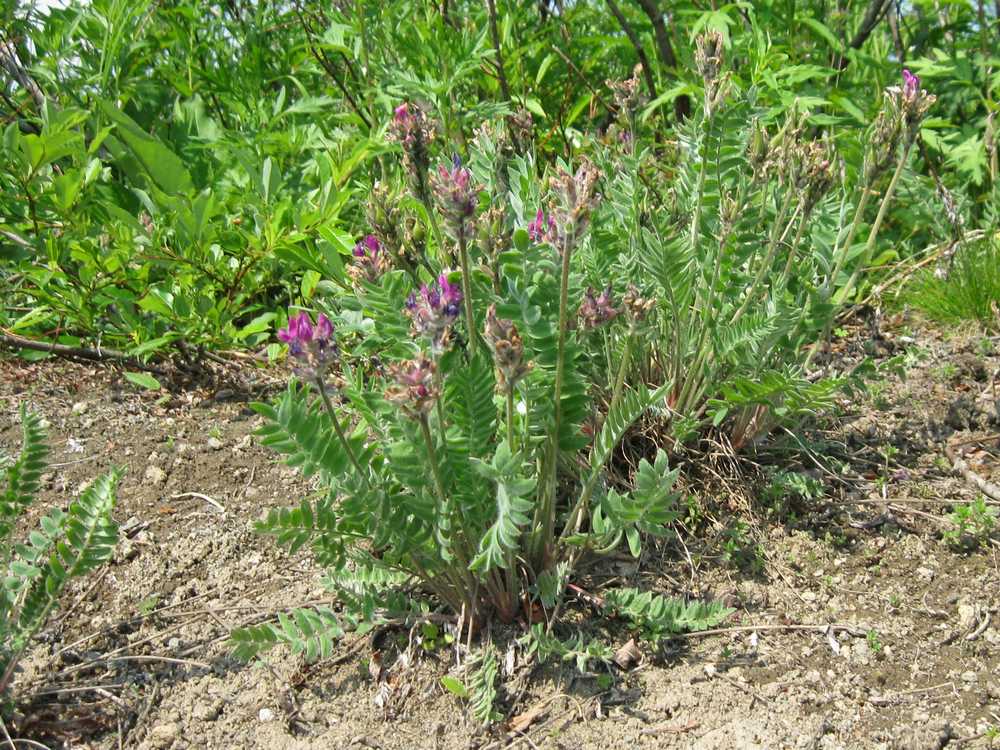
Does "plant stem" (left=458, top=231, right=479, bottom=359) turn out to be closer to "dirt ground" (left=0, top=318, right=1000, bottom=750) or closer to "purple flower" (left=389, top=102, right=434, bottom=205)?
"purple flower" (left=389, top=102, right=434, bottom=205)

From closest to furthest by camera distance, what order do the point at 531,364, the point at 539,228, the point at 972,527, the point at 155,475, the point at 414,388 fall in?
the point at 414,388 → the point at 531,364 → the point at 539,228 → the point at 972,527 → the point at 155,475

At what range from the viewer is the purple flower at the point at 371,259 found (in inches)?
73.4

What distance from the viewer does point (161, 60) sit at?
154 inches

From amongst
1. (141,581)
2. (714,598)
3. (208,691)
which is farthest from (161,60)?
(714,598)

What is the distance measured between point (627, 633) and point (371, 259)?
95 centimetres

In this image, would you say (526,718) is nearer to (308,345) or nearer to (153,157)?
(308,345)

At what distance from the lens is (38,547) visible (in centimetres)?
199

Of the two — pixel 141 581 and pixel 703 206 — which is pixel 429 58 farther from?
pixel 141 581

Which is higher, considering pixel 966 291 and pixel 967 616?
pixel 966 291

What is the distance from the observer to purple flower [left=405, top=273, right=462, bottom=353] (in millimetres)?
1540

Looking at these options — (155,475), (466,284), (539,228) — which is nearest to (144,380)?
(155,475)

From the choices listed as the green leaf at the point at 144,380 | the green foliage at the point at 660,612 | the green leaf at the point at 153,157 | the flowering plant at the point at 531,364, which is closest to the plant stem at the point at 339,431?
the flowering plant at the point at 531,364

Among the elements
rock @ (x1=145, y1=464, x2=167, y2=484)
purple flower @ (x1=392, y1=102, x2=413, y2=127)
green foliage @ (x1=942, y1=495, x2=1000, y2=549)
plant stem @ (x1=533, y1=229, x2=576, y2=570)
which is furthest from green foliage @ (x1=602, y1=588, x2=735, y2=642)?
rock @ (x1=145, y1=464, x2=167, y2=484)

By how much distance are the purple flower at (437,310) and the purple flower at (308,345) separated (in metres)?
0.15
